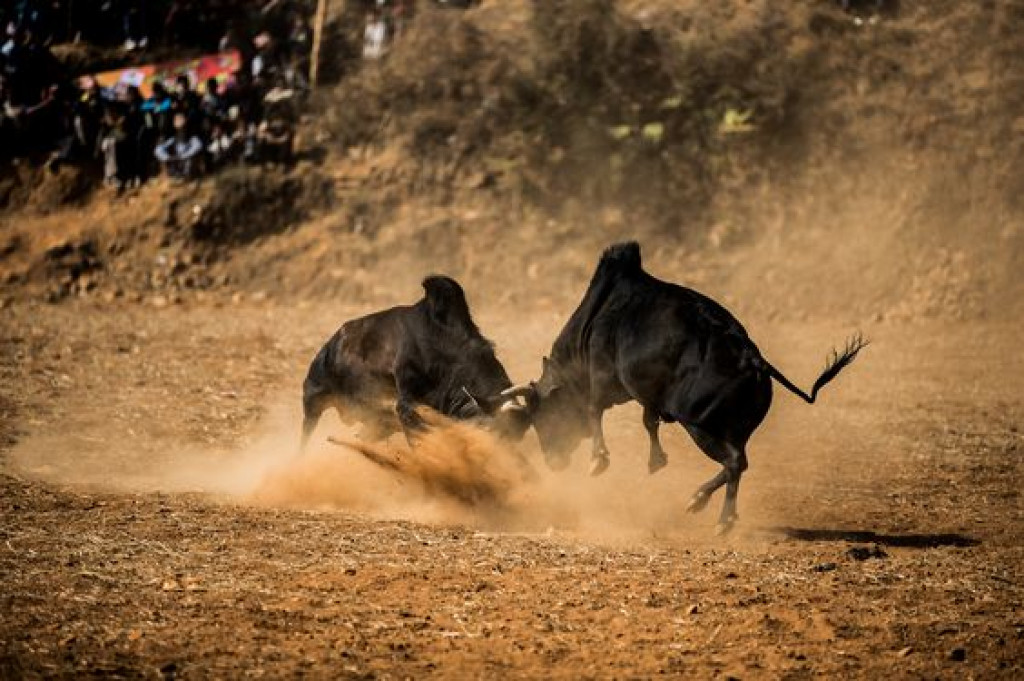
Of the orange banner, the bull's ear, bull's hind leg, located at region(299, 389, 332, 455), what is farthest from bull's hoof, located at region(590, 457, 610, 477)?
the orange banner

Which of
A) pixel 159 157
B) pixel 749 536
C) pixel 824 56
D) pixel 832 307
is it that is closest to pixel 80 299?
pixel 159 157

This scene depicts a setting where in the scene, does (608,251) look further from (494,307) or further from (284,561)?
(494,307)

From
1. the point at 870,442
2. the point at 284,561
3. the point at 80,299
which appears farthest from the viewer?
the point at 80,299

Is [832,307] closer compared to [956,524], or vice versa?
[956,524]

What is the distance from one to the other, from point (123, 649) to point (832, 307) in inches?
670

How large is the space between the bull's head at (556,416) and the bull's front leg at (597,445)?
0.19 m

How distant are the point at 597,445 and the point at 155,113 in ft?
62.7

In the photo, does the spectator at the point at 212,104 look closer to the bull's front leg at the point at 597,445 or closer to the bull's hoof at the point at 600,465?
the bull's front leg at the point at 597,445

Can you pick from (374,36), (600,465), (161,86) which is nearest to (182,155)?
(161,86)

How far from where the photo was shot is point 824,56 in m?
26.8

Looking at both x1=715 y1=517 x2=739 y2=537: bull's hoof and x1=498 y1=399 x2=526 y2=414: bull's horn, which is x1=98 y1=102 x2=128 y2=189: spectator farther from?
x1=715 y1=517 x2=739 y2=537: bull's hoof

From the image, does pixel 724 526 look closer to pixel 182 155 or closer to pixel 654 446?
pixel 654 446

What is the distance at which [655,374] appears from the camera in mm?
10523

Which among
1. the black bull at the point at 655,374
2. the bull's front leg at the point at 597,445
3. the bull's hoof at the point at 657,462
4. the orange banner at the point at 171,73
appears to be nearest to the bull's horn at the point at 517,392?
the black bull at the point at 655,374
